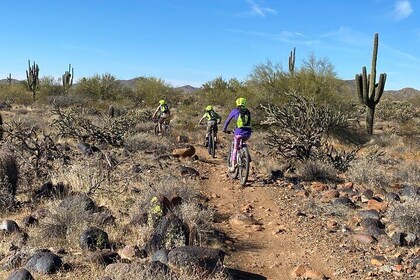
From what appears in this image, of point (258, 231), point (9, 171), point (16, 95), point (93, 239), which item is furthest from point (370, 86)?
point (16, 95)

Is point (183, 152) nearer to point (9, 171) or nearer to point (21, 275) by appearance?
point (9, 171)

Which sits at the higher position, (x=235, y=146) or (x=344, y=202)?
(x=235, y=146)

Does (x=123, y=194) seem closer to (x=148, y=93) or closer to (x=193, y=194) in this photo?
(x=193, y=194)

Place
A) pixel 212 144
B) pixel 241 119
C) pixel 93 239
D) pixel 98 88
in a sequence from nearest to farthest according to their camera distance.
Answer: pixel 93 239
pixel 241 119
pixel 212 144
pixel 98 88

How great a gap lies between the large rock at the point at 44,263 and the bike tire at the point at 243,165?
17.6 feet

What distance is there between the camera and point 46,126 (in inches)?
802

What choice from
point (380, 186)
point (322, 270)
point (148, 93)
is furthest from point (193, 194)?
point (148, 93)

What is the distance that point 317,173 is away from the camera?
423 inches

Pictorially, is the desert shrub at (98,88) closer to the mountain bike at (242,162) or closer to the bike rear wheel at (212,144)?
the bike rear wheel at (212,144)

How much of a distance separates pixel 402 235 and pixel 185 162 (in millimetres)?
7727

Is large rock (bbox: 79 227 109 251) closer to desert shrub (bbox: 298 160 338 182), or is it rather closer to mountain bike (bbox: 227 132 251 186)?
mountain bike (bbox: 227 132 251 186)

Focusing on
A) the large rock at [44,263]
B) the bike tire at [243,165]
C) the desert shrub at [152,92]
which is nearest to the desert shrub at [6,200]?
the large rock at [44,263]

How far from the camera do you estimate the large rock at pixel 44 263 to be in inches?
191

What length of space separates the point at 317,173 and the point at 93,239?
653 cm
